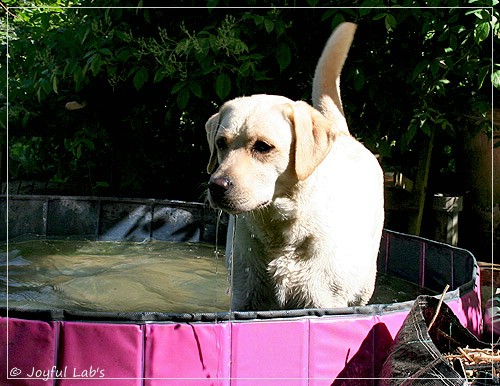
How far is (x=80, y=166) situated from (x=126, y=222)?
1.26m

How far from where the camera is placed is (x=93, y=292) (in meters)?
4.40

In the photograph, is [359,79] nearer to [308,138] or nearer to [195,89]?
[195,89]

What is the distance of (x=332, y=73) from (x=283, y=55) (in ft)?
2.77

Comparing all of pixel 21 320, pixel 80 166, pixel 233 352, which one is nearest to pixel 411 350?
pixel 233 352

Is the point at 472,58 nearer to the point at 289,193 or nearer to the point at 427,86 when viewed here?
the point at 427,86

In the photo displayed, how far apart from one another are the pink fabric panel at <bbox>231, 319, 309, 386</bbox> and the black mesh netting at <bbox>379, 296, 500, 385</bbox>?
0.33 m

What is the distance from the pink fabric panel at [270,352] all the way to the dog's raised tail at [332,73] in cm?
168

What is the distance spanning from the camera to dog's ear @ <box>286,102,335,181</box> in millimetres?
3057

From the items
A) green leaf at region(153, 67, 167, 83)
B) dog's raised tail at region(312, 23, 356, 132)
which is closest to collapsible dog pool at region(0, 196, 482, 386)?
dog's raised tail at region(312, 23, 356, 132)

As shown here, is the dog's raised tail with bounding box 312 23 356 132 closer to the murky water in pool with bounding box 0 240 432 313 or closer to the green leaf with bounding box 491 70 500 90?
the green leaf with bounding box 491 70 500 90

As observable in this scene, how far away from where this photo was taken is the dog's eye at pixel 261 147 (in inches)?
119

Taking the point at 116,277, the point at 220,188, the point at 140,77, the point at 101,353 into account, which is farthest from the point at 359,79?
the point at 101,353

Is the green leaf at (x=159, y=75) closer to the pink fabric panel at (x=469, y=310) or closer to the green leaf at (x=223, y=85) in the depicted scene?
the green leaf at (x=223, y=85)

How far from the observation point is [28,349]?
253cm
